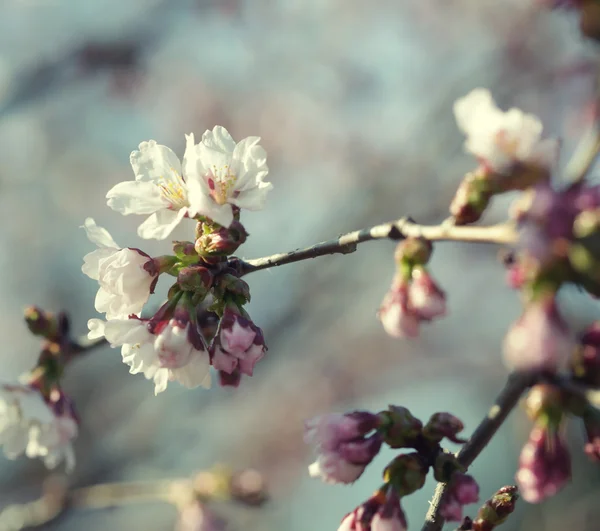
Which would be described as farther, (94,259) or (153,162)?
(153,162)

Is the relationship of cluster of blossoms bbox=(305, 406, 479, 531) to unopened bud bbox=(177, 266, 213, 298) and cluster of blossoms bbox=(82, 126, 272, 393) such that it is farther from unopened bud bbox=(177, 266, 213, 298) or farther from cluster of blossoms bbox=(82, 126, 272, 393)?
unopened bud bbox=(177, 266, 213, 298)

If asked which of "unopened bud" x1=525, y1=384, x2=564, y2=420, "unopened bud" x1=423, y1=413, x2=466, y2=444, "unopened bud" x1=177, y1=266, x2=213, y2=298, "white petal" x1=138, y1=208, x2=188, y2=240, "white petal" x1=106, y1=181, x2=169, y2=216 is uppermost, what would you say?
"white petal" x1=106, y1=181, x2=169, y2=216

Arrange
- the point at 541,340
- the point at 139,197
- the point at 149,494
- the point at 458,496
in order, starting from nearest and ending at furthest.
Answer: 1. the point at 541,340
2. the point at 458,496
3. the point at 139,197
4. the point at 149,494

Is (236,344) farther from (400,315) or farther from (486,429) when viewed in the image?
(486,429)

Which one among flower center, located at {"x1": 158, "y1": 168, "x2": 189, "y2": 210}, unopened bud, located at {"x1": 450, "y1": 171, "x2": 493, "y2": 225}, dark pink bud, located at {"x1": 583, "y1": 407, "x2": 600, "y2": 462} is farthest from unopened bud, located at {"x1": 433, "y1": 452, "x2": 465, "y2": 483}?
flower center, located at {"x1": 158, "y1": 168, "x2": 189, "y2": 210}

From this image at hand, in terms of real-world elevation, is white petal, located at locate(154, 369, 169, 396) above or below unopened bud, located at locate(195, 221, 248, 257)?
below

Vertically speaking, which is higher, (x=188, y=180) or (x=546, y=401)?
(x=188, y=180)

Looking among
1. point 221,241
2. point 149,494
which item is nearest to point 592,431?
point 221,241
